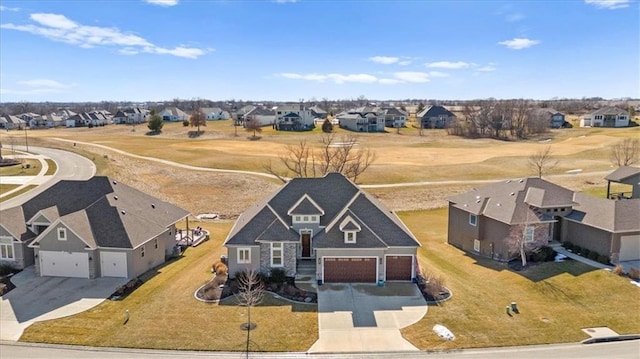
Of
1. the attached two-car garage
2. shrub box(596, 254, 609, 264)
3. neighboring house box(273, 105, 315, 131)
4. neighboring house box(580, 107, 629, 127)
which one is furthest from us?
neighboring house box(580, 107, 629, 127)

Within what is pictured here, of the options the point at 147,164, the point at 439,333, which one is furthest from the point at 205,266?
the point at 147,164

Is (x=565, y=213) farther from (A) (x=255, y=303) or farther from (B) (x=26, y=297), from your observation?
(B) (x=26, y=297)

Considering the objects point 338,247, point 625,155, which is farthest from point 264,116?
point 338,247

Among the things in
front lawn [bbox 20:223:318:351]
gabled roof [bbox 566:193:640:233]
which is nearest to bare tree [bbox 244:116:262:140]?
gabled roof [bbox 566:193:640:233]

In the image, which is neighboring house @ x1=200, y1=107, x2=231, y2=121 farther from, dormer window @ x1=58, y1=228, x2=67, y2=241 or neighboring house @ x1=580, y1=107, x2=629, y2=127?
dormer window @ x1=58, y1=228, x2=67, y2=241

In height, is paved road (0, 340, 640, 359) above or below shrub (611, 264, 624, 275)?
below

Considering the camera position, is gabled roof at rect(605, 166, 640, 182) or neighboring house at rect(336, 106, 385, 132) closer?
gabled roof at rect(605, 166, 640, 182)

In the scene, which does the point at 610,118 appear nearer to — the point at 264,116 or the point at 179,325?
the point at 264,116
